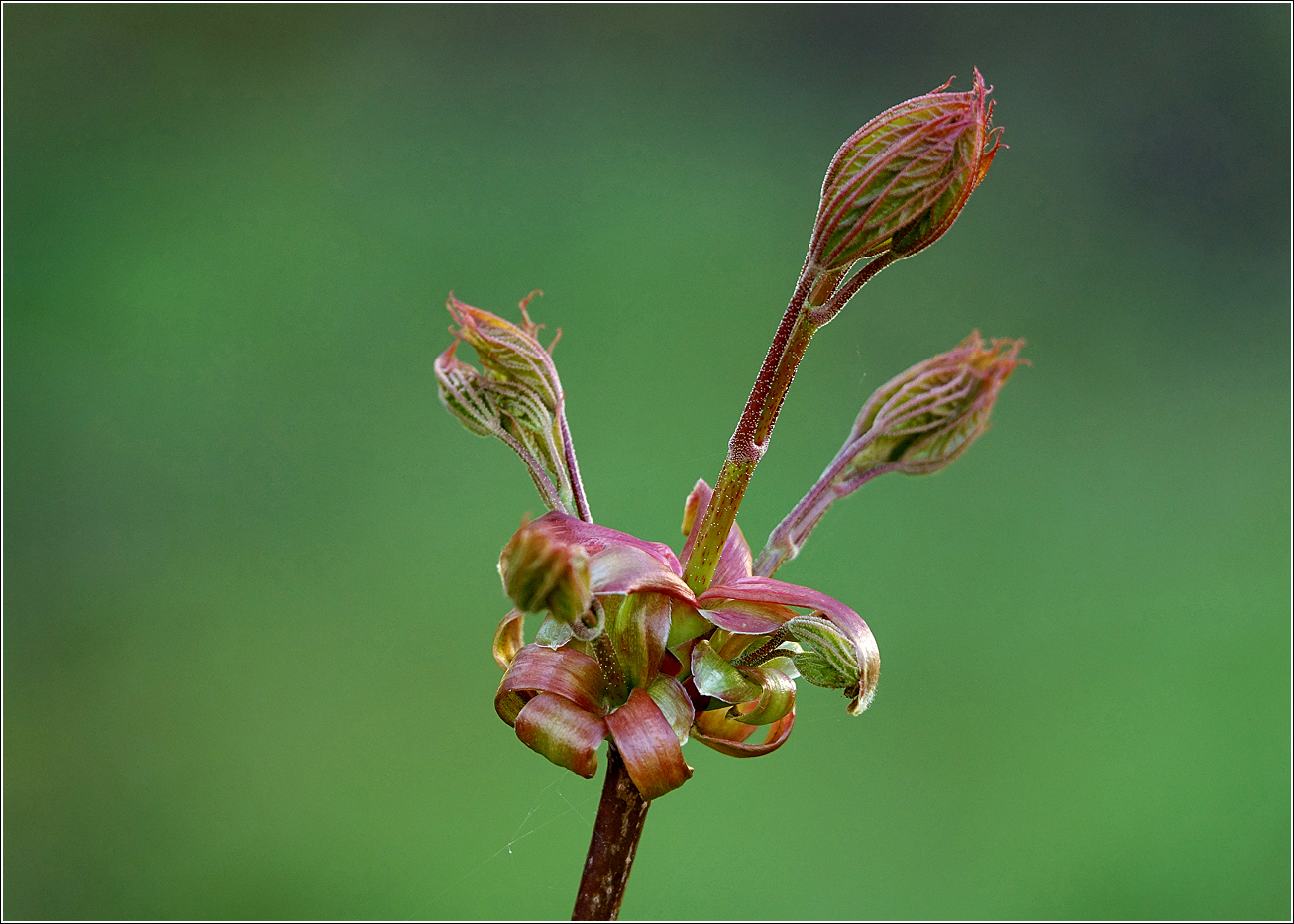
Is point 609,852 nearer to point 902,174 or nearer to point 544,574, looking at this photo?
point 544,574

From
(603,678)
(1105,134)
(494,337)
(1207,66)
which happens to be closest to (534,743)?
(603,678)

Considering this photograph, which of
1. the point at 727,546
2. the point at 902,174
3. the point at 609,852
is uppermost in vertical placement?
the point at 902,174

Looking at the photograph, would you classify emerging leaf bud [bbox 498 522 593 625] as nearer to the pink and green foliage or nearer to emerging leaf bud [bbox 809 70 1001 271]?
the pink and green foliage

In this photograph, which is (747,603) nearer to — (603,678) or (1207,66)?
(603,678)

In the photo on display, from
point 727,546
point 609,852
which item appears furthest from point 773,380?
point 609,852

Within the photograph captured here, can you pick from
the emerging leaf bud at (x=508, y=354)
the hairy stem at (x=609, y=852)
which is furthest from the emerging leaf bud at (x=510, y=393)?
the hairy stem at (x=609, y=852)

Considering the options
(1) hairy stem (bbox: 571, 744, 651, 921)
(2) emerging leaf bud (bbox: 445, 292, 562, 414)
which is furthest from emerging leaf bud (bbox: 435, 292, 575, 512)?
(1) hairy stem (bbox: 571, 744, 651, 921)
